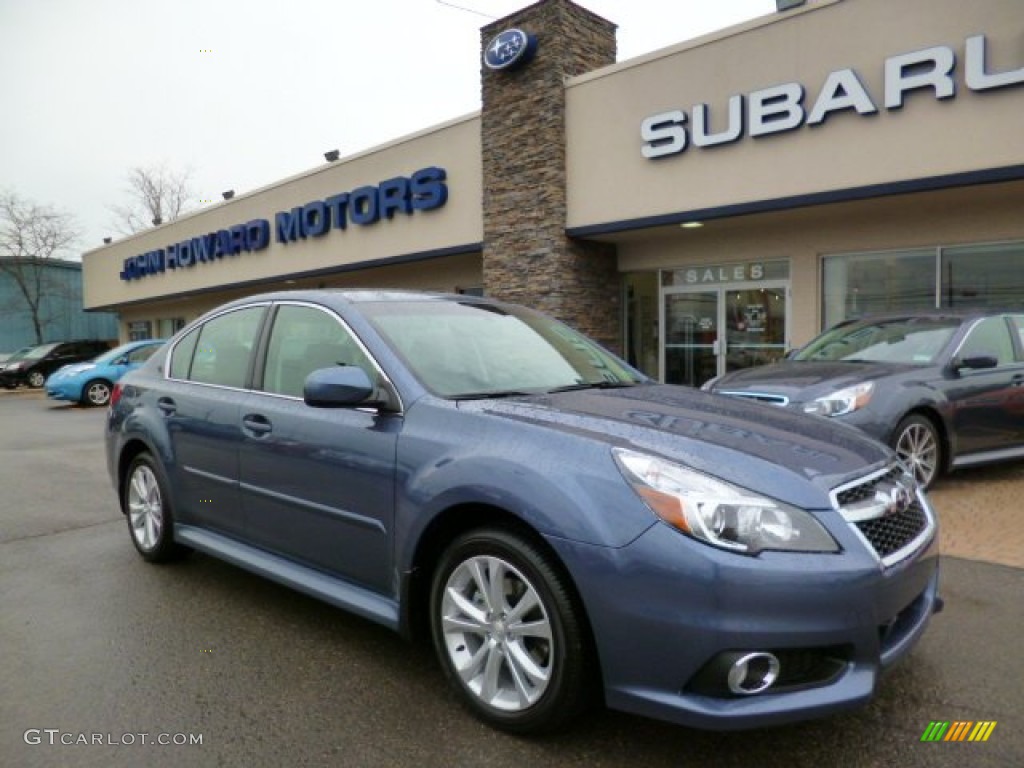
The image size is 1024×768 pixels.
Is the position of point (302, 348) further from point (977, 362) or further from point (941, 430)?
point (977, 362)

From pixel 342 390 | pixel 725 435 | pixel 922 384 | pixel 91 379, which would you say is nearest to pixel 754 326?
pixel 922 384

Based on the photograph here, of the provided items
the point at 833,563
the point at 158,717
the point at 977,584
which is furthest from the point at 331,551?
the point at 977,584

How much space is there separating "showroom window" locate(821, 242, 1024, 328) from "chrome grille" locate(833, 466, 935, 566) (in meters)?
7.63

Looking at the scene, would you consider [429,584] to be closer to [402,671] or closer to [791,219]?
[402,671]

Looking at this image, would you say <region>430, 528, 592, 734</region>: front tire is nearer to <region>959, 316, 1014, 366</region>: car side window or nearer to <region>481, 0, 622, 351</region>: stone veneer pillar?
<region>959, 316, 1014, 366</region>: car side window

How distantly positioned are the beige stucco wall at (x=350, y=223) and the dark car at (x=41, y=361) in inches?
140

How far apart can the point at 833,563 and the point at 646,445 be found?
2.13 ft

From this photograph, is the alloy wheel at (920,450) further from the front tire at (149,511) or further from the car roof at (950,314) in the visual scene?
the front tire at (149,511)

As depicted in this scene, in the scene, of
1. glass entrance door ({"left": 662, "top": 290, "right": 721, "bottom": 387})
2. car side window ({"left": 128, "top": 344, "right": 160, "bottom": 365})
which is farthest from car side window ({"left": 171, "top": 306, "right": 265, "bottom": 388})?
car side window ({"left": 128, "top": 344, "right": 160, "bottom": 365})

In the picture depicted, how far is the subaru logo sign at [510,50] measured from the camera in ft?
40.5

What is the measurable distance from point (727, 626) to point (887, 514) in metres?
0.77

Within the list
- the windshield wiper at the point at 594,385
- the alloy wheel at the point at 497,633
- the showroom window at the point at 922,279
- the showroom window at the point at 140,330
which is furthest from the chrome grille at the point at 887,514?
the showroom window at the point at 140,330

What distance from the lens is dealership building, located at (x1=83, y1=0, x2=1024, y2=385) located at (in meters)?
8.65

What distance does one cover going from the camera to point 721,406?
10.5 ft
